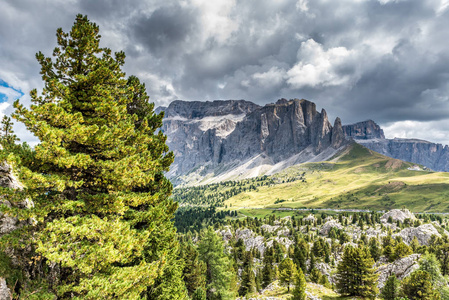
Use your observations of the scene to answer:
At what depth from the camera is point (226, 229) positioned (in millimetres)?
144500

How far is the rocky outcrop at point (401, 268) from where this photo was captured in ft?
182

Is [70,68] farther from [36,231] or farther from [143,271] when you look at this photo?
[143,271]

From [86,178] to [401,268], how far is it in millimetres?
78791

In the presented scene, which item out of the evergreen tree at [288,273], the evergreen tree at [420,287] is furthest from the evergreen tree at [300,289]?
the evergreen tree at [420,287]

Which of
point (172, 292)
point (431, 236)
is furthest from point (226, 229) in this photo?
point (172, 292)

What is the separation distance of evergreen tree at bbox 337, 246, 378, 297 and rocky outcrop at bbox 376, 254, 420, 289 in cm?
1437

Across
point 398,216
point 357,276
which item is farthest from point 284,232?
point 357,276

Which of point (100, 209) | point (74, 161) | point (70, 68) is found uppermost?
point (70, 68)

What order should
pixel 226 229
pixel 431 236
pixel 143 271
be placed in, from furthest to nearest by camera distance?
pixel 226 229
pixel 431 236
pixel 143 271

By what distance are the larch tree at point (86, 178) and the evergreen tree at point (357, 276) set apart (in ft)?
155

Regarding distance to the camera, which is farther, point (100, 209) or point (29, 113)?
point (100, 209)

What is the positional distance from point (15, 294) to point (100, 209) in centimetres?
459

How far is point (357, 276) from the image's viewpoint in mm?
45469

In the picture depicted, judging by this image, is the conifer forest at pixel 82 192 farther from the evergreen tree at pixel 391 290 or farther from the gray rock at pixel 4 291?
the evergreen tree at pixel 391 290
